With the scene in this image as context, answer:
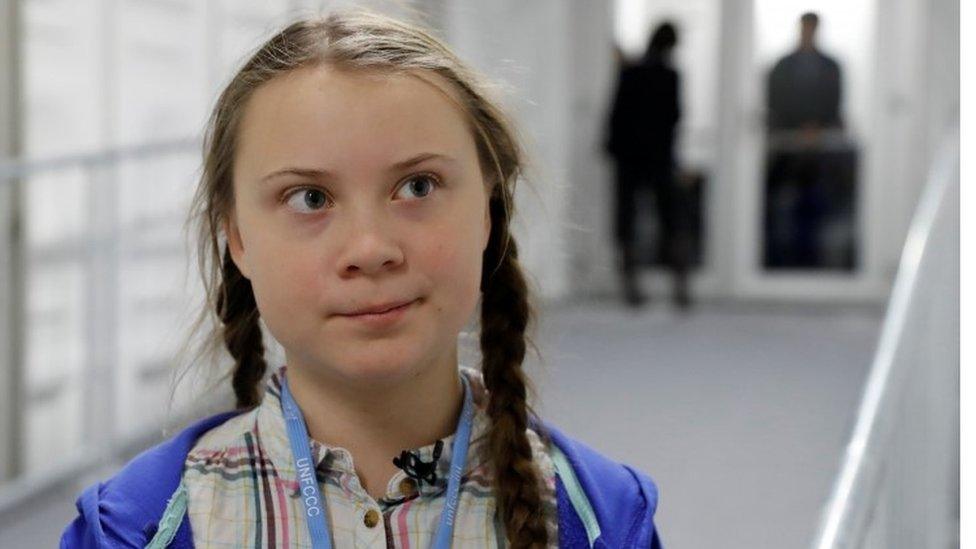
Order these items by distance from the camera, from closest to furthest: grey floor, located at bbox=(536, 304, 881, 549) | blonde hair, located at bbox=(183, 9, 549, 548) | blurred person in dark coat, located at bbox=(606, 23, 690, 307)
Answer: blonde hair, located at bbox=(183, 9, 549, 548) → grey floor, located at bbox=(536, 304, 881, 549) → blurred person in dark coat, located at bbox=(606, 23, 690, 307)

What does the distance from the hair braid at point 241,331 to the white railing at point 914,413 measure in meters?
0.61

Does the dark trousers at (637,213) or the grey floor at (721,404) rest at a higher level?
the dark trousers at (637,213)

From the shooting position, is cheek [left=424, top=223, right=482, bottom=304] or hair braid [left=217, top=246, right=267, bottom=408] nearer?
cheek [left=424, top=223, right=482, bottom=304]

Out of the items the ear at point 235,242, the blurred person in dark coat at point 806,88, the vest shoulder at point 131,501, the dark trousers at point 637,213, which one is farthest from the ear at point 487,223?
the blurred person in dark coat at point 806,88

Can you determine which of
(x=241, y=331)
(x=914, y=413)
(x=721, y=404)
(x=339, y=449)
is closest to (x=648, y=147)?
(x=721, y=404)

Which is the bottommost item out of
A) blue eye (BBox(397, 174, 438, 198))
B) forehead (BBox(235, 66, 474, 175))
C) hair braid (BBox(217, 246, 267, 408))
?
hair braid (BBox(217, 246, 267, 408))

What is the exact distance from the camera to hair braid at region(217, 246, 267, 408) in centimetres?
153

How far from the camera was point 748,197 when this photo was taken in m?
10.1

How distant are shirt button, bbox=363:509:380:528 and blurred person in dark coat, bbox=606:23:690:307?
8092 mm

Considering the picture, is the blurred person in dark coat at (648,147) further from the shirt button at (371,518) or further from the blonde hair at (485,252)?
the shirt button at (371,518)

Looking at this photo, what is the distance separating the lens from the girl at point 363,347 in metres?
1.27

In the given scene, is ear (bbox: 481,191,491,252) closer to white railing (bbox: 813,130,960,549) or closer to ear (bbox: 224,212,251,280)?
ear (bbox: 224,212,251,280)

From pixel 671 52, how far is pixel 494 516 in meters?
8.50

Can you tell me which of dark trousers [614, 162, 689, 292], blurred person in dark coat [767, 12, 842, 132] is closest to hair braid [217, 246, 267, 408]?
dark trousers [614, 162, 689, 292]
